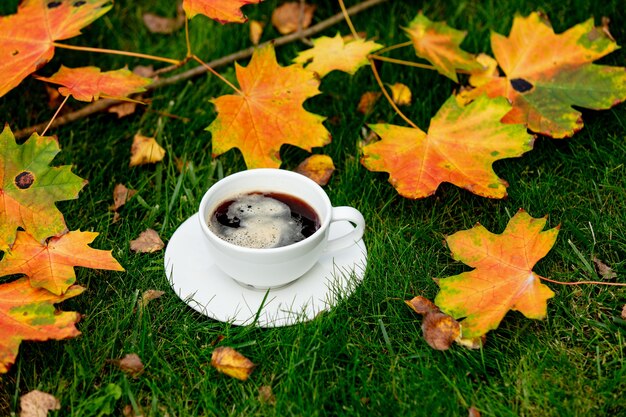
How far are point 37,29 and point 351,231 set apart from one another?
943 millimetres

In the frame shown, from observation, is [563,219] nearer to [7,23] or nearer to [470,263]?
[470,263]

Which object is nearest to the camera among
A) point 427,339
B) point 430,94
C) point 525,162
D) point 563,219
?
point 427,339

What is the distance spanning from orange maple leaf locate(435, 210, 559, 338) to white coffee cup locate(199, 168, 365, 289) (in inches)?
9.1

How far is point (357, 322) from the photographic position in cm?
145

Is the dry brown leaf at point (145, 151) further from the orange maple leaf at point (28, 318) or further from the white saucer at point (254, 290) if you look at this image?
the orange maple leaf at point (28, 318)

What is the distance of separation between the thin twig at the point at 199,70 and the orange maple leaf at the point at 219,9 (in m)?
0.41

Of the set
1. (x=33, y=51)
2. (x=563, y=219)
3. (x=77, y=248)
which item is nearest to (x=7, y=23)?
(x=33, y=51)

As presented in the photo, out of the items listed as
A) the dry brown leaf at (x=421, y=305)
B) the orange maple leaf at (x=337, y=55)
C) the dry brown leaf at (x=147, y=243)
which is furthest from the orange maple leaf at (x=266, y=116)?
the dry brown leaf at (x=421, y=305)

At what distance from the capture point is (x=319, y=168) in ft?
5.98

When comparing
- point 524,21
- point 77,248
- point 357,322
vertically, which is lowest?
point 357,322

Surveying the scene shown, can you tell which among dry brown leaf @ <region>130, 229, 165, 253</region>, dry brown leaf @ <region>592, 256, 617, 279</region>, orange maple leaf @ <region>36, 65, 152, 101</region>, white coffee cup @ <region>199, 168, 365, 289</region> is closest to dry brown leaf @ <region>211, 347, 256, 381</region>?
white coffee cup @ <region>199, 168, 365, 289</region>

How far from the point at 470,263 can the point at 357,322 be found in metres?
0.26

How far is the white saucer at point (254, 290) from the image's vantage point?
4.54 ft

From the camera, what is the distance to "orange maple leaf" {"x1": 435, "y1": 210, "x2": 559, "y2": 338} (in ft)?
4.40
